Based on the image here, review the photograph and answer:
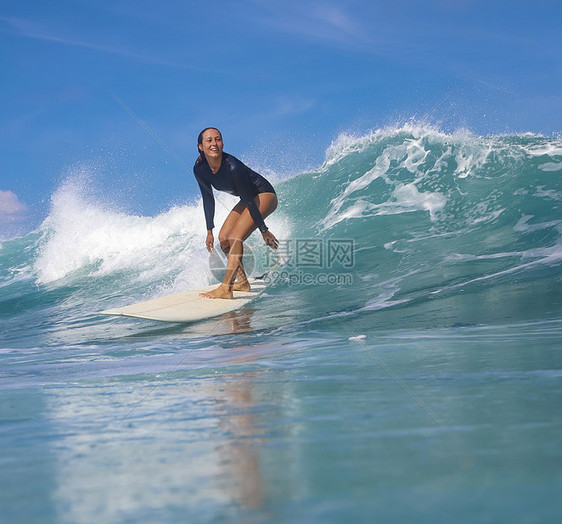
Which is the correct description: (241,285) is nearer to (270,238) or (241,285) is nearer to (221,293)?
(221,293)

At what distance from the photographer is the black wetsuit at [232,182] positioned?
6225 mm

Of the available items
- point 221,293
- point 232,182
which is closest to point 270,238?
point 232,182

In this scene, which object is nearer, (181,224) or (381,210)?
(381,210)

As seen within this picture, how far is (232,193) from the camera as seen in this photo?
6617 millimetres

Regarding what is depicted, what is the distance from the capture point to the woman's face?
6184 mm

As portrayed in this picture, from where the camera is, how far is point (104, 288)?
36.0ft

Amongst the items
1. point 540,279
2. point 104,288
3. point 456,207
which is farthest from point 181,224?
point 540,279

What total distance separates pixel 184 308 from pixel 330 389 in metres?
3.93

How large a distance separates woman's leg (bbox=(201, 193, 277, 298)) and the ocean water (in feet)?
1.31

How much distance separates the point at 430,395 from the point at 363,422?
0.47 meters

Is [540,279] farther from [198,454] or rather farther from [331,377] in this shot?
[198,454]

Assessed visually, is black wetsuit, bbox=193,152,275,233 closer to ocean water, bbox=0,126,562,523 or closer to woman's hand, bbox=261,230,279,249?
woman's hand, bbox=261,230,279,249

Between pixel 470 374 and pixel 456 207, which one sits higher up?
pixel 456 207

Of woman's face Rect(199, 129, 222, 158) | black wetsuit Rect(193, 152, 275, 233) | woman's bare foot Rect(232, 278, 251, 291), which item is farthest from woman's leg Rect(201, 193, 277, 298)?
woman's face Rect(199, 129, 222, 158)
